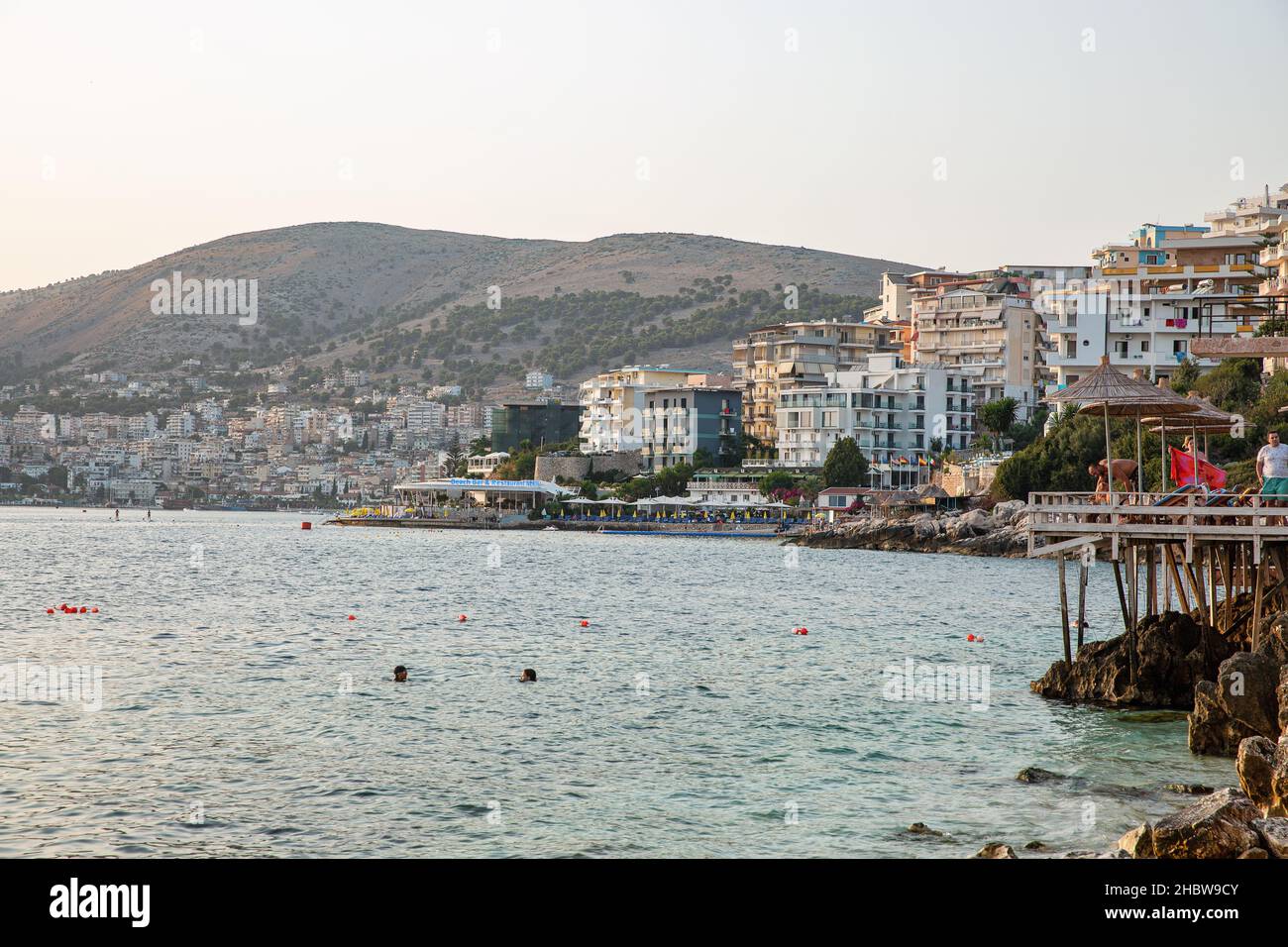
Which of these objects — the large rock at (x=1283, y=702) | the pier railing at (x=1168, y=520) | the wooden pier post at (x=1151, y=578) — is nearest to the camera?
the large rock at (x=1283, y=702)

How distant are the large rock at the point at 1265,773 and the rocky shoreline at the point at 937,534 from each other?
67148mm

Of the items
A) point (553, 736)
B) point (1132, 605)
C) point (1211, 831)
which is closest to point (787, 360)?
point (1132, 605)

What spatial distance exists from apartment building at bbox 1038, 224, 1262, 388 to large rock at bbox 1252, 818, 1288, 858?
80664 mm

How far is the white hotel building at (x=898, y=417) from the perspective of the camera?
12912 centimetres

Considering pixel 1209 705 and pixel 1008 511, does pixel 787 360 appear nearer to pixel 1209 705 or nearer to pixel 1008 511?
pixel 1008 511

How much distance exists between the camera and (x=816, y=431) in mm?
132625

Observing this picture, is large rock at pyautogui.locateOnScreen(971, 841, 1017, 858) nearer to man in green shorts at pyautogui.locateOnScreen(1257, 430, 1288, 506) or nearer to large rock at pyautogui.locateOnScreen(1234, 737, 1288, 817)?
large rock at pyautogui.locateOnScreen(1234, 737, 1288, 817)

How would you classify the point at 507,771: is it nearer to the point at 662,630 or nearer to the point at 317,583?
the point at 662,630

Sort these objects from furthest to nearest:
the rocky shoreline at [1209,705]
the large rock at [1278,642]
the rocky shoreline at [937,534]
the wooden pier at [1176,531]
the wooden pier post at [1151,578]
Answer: the rocky shoreline at [937,534], the wooden pier post at [1151,578], the wooden pier at [1176,531], the large rock at [1278,642], the rocky shoreline at [1209,705]

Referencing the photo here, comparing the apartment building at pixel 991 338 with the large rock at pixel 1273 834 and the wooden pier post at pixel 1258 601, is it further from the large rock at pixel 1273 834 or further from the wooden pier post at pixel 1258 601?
the large rock at pixel 1273 834

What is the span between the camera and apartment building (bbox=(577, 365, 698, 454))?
149750mm

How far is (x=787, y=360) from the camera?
473ft

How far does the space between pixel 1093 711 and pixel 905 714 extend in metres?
3.35

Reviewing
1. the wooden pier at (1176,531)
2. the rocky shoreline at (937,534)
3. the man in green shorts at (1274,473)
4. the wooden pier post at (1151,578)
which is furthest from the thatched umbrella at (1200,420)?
the rocky shoreline at (937,534)
